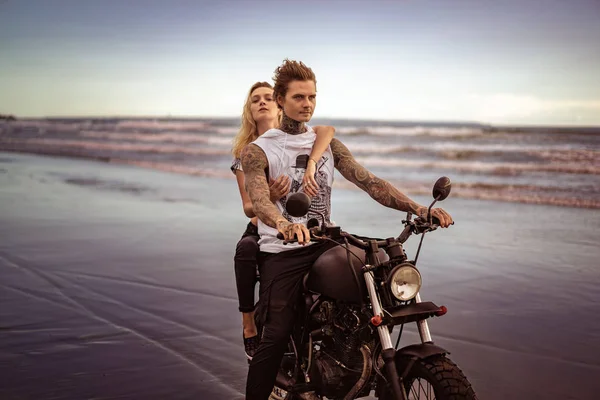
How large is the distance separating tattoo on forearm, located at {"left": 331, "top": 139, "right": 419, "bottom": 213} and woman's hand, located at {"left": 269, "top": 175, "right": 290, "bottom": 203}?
17.3 inches

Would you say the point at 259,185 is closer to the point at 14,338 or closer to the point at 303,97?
the point at 303,97

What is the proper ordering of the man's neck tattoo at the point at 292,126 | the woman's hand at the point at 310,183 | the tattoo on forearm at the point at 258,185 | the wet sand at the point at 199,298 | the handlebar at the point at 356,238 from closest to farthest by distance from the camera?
the handlebar at the point at 356,238
the tattoo on forearm at the point at 258,185
the woman's hand at the point at 310,183
the man's neck tattoo at the point at 292,126
the wet sand at the point at 199,298

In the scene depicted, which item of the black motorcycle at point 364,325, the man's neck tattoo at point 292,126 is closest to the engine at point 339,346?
the black motorcycle at point 364,325

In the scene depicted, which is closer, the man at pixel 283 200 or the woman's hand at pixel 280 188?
the man at pixel 283 200

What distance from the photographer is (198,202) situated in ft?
40.5

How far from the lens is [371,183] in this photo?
3.91 meters

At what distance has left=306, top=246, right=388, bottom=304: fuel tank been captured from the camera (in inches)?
127

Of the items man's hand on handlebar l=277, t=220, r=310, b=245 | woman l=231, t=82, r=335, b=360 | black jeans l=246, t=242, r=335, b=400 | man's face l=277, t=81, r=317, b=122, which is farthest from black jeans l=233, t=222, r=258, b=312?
man's hand on handlebar l=277, t=220, r=310, b=245

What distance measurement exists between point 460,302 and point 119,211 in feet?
21.8

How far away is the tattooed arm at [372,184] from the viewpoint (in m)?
3.74

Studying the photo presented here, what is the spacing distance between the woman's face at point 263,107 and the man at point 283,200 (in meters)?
1.55

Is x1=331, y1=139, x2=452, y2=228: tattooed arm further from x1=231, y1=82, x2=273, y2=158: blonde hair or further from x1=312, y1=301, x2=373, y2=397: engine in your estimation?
x1=231, y1=82, x2=273, y2=158: blonde hair

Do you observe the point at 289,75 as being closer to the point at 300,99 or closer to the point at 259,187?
the point at 300,99

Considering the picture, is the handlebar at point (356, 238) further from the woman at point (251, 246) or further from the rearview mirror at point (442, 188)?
the woman at point (251, 246)
